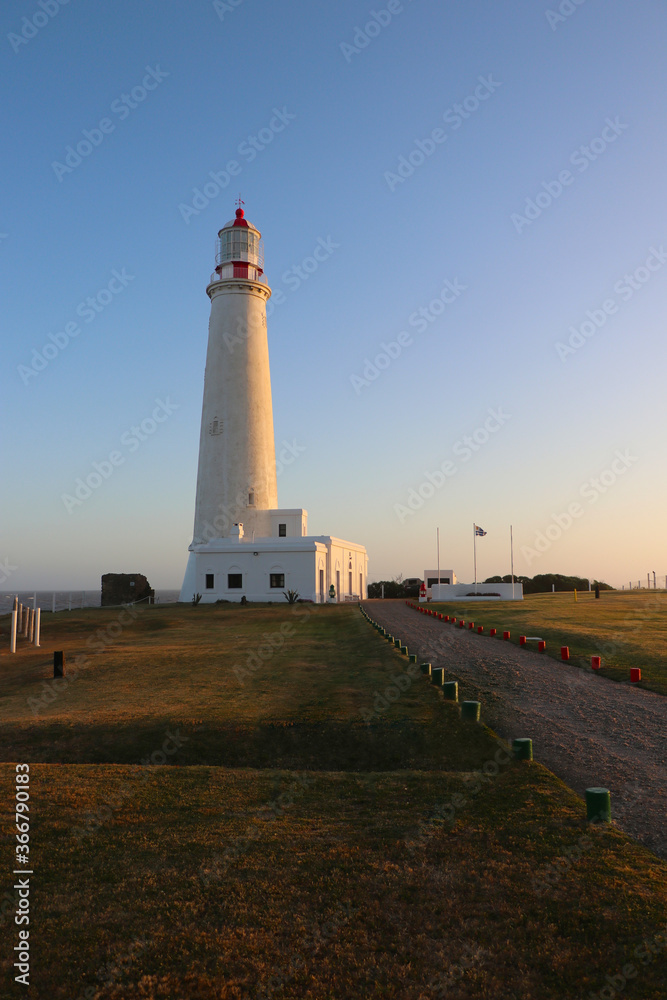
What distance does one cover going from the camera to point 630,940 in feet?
15.6

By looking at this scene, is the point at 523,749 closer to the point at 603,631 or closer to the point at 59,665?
the point at 59,665

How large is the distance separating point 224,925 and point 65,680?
1291 centimetres

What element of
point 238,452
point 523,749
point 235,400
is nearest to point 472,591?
point 238,452

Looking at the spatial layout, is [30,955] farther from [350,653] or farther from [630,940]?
[350,653]

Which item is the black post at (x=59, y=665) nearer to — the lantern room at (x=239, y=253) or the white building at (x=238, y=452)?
the white building at (x=238, y=452)

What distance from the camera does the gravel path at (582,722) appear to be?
7527 millimetres

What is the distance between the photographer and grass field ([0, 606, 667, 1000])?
4535mm

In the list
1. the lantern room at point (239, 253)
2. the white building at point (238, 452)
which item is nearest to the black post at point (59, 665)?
the white building at point (238, 452)

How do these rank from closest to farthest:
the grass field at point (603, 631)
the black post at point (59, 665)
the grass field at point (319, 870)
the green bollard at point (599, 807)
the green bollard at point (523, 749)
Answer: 1. the grass field at point (319, 870)
2. the green bollard at point (599, 807)
3. the green bollard at point (523, 749)
4. the grass field at point (603, 631)
5. the black post at point (59, 665)

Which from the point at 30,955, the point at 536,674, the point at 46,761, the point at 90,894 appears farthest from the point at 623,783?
the point at 46,761

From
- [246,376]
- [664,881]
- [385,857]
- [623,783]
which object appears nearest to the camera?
[664,881]

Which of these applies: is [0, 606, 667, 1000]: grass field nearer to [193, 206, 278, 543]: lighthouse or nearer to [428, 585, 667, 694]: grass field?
[428, 585, 667, 694]: grass field

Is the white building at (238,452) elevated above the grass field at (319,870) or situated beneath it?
elevated above

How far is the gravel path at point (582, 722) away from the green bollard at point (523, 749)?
28 cm
